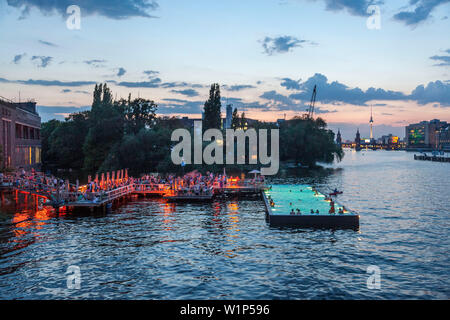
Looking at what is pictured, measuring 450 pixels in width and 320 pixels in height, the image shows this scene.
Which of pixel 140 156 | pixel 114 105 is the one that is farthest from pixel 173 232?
pixel 114 105

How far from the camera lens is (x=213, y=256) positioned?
28.0 metres

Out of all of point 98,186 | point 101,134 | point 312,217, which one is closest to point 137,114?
point 101,134

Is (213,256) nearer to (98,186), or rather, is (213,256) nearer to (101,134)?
(98,186)

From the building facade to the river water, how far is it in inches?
1037

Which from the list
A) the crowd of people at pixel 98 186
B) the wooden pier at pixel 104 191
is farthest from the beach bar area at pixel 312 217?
the crowd of people at pixel 98 186

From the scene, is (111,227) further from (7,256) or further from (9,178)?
(9,178)

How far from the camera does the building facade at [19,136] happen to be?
66.5m

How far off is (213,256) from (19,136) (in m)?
67.2

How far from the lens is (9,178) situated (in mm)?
56969

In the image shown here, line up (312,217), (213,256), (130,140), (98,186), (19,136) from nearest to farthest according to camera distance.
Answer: (213,256) → (312,217) → (98,186) → (19,136) → (130,140)

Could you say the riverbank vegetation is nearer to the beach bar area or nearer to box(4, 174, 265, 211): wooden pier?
box(4, 174, 265, 211): wooden pier

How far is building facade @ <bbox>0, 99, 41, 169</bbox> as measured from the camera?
6651 centimetres

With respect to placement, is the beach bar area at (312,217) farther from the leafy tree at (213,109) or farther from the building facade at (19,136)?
the leafy tree at (213,109)

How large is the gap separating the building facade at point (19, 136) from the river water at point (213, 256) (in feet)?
86.4
